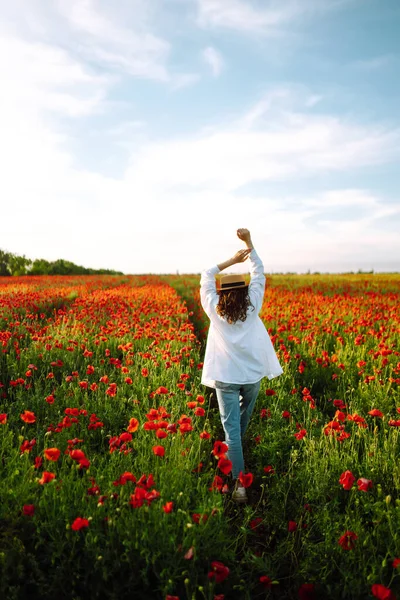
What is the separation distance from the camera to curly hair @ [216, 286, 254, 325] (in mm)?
3840

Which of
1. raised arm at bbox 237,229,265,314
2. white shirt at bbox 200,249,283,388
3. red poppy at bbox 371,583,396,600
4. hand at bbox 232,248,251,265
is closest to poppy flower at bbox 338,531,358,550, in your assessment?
red poppy at bbox 371,583,396,600

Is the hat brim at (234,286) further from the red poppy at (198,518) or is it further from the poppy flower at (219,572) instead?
the poppy flower at (219,572)

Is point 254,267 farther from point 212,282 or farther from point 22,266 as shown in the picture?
point 22,266

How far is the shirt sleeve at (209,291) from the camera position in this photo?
3.95 m

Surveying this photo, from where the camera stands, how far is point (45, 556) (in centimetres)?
285

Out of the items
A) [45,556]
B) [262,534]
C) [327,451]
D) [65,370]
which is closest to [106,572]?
[45,556]

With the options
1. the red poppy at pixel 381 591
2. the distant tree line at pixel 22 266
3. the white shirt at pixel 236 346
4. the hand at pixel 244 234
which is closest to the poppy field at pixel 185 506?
the red poppy at pixel 381 591

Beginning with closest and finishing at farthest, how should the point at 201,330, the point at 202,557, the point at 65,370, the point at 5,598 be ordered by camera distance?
1. the point at 5,598
2. the point at 202,557
3. the point at 65,370
4. the point at 201,330

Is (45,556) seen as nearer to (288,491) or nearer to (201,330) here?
(288,491)

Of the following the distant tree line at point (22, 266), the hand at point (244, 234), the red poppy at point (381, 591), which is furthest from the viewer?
the distant tree line at point (22, 266)

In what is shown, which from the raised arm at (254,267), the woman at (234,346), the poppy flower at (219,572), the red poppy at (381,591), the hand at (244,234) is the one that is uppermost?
the hand at (244,234)

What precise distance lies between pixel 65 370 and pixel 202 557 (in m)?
4.52

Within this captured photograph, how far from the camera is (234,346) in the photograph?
3.96 meters

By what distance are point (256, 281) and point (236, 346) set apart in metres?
0.64
